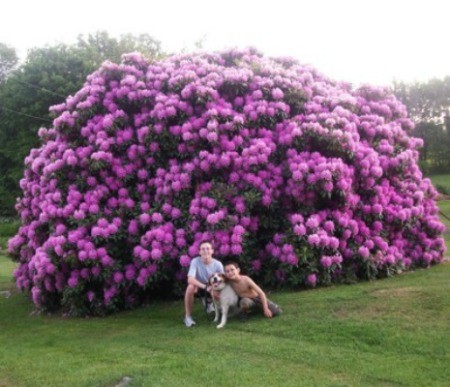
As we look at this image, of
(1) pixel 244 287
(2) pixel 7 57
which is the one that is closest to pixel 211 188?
(1) pixel 244 287

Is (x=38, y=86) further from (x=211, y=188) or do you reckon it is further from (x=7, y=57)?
(x=211, y=188)

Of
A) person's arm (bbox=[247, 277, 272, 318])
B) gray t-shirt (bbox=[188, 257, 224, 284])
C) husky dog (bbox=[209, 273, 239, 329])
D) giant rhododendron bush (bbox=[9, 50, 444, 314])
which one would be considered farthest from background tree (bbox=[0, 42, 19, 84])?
person's arm (bbox=[247, 277, 272, 318])

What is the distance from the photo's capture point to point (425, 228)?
1104cm

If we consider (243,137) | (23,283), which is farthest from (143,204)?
(23,283)

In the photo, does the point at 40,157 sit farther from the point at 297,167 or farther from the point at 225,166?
the point at 297,167

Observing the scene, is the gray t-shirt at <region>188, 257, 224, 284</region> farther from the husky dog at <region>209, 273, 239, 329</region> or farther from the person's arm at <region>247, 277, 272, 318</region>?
the person's arm at <region>247, 277, 272, 318</region>

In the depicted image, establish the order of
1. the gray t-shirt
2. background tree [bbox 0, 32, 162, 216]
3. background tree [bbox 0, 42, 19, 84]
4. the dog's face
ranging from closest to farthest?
the dog's face, the gray t-shirt, background tree [bbox 0, 32, 162, 216], background tree [bbox 0, 42, 19, 84]

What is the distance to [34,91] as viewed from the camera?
29609mm

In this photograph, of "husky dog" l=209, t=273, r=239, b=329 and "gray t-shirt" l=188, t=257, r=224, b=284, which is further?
"gray t-shirt" l=188, t=257, r=224, b=284

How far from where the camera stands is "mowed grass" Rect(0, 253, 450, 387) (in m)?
5.36

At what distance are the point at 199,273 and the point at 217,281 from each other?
2.28 feet

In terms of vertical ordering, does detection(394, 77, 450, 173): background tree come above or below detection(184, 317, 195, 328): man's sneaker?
above

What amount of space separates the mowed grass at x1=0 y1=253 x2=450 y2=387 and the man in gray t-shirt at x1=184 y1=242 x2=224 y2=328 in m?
0.28

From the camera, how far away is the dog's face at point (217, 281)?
7410 millimetres
